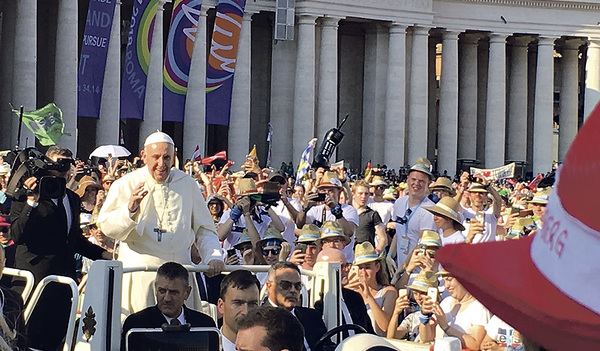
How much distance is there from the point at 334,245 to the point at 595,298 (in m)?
12.7

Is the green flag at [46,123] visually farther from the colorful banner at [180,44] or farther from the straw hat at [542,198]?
the straw hat at [542,198]

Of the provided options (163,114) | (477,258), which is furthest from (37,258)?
(163,114)

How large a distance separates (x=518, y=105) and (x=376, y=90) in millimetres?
14015

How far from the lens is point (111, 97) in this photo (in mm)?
55781

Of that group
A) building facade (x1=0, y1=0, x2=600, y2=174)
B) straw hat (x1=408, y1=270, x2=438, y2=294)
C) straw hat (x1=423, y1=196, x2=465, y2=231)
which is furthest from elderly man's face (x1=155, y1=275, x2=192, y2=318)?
building facade (x1=0, y1=0, x2=600, y2=174)

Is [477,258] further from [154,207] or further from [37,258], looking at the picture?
[37,258]

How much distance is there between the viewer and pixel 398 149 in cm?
7081

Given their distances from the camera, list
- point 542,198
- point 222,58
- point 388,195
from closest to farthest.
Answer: point 542,198 → point 388,195 → point 222,58

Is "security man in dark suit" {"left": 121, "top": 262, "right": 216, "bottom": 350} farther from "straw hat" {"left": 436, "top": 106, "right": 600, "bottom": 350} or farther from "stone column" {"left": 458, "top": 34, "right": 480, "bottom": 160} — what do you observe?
"stone column" {"left": 458, "top": 34, "right": 480, "bottom": 160}

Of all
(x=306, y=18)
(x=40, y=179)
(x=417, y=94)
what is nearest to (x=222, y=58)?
(x=306, y=18)

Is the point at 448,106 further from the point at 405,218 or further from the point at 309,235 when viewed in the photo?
the point at 309,235

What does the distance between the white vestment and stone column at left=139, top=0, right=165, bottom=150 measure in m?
45.6

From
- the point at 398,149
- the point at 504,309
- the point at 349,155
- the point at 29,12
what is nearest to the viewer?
the point at 504,309

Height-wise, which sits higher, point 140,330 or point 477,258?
point 477,258
